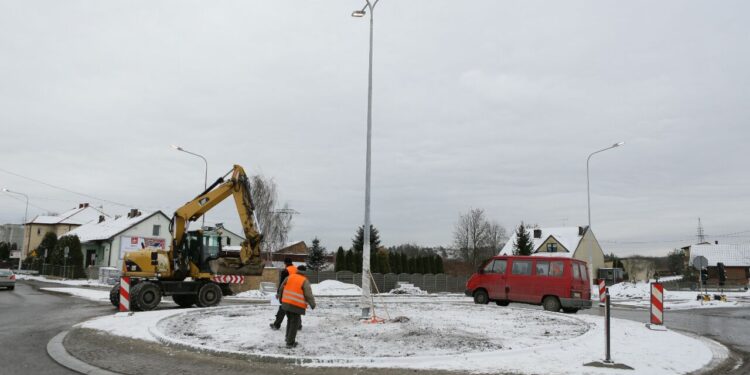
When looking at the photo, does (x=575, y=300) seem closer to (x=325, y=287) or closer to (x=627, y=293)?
(x=325, y=287)

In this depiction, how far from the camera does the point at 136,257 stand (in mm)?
18438

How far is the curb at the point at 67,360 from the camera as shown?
7.86 meters

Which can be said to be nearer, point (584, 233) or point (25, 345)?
point (25, 345)

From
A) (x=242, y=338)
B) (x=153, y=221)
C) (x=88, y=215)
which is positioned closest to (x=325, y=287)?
(x=242, y=338)

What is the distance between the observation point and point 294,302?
32.2 ft

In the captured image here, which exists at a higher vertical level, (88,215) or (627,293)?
(88,215)

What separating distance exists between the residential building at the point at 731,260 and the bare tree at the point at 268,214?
53858 mm

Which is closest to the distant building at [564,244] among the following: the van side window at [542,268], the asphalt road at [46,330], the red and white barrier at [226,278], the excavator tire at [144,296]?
the van side window at [542,268]

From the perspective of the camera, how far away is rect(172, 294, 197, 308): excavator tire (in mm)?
19350

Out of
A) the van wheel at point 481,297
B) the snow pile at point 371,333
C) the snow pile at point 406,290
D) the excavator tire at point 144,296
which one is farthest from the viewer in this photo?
the snow pile at point 406,290

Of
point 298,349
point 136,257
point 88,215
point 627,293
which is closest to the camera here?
point 298,349

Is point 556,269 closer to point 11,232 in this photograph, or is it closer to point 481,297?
point 481,297

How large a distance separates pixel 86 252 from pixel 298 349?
57.0 metres

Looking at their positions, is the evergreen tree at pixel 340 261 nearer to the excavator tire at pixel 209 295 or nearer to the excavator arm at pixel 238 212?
A: the excavator arm at pixel 238 212
